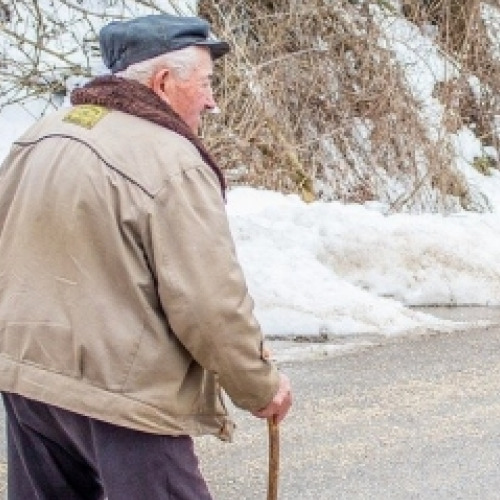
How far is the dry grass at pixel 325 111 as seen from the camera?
34.8 feet

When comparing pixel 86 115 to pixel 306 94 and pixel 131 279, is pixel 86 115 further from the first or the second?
pixel 306 94

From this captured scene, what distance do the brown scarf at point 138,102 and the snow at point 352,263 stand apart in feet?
14.6

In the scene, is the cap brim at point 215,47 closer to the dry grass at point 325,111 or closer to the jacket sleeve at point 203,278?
the jacket sleeve at point 203,278

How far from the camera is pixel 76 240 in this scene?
2.51 meters

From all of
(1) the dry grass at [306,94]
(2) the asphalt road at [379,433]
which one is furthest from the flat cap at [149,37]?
(1) the dry grass at [306,94]

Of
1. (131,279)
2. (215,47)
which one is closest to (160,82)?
(215,47)

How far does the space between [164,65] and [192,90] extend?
3.6 inches

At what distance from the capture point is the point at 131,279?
2.49 metres

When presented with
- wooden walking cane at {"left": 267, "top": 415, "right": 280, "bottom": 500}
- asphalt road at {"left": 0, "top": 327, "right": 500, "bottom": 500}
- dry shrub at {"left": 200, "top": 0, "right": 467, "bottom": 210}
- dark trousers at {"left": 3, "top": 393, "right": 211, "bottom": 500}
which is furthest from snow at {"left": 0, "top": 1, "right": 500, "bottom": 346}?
dark trousers at {"left": 3, "top": 393, "right": 211, "bottom": 500}

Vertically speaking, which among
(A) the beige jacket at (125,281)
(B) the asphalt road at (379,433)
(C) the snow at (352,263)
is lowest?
(C) the snow at (352,263)

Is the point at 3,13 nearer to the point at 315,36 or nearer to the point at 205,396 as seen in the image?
the point at 315,36

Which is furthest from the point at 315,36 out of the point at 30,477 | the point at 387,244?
the point at 30,477

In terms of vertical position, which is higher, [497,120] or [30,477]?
[30,477]

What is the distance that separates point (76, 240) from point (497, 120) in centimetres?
1125
